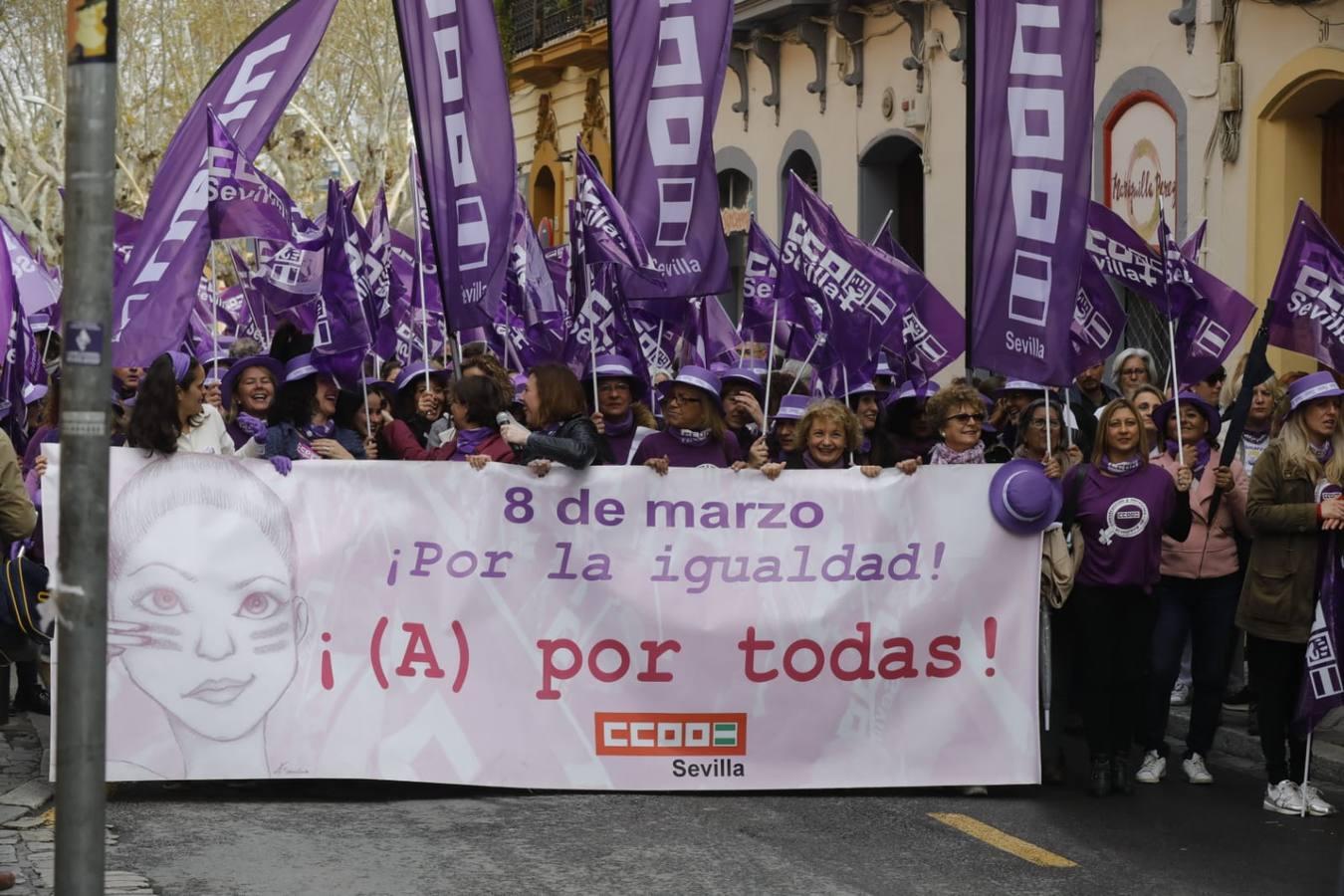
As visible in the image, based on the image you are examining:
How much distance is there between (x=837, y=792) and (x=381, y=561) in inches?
75.8

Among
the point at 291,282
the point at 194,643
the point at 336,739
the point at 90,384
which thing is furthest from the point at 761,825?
the point at 291,282

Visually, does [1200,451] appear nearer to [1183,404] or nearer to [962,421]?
[1183,404]

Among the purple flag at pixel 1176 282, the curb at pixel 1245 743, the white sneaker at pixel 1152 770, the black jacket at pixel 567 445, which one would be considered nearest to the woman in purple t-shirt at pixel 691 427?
the black jacket at pixel 567 445

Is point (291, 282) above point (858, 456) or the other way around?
above

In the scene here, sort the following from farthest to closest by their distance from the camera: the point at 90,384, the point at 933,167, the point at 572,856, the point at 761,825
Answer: the point at 933,167 < the point at 761,825 < the point at 572,856 < the point at 90,384

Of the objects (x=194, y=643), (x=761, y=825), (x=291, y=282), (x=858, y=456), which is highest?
(x=291, y=282)

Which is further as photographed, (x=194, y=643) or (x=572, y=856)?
(x=194, y=643)

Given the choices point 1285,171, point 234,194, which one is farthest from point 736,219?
point 234,194

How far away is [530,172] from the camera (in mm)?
32719

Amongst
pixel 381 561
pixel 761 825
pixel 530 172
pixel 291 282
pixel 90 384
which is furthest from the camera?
pixel 530 172

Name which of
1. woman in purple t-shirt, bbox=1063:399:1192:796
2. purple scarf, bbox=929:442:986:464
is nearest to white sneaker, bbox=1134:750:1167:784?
woman in purple t-shirt, bbox=1063:399:1192:796

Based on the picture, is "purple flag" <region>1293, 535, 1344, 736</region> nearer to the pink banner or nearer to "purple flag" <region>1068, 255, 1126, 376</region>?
the pink banner

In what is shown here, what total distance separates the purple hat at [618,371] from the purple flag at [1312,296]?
2960mm

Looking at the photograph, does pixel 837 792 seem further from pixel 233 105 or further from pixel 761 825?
pixel 233 105
